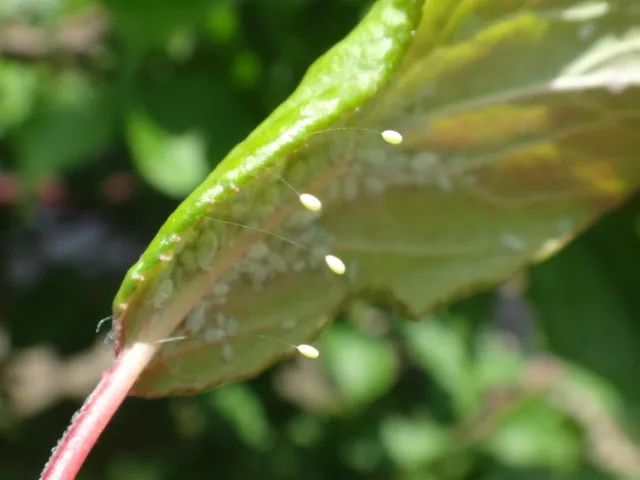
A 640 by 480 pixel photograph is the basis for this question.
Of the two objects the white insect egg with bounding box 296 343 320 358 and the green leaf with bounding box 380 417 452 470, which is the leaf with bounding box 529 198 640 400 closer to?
the white insect egg with bounding box 296 343 320 358

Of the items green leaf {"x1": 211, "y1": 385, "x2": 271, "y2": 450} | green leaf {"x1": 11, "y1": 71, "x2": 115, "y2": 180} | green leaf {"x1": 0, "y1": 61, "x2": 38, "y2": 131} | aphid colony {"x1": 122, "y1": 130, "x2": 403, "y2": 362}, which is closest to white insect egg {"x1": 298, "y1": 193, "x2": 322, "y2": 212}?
aphid colony {"x1": 122, "y1": 130, "x2": 403, "y2": 362}

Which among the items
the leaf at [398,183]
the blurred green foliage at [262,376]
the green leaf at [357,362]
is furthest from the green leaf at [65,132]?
the leaf at [398,183]

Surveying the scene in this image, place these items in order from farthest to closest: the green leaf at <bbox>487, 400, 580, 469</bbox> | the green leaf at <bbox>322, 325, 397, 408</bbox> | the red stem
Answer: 1. the green leaf at <bbox>487, 400, 580, 469</bbox>
2. the green leaf at <bbox>322, 325, 397, 408</bbox>
3. the red stem

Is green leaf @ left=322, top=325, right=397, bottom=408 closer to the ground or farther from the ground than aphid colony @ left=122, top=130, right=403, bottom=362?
farther from the ground

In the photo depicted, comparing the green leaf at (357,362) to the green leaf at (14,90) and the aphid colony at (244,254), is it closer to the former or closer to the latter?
the green leaf at (14,90)

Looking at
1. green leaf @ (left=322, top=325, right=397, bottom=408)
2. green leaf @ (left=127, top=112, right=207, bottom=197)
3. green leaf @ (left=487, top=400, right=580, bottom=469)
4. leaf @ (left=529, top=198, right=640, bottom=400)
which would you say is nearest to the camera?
leaf @ (left=529, top=198, right=640, bottom=400)

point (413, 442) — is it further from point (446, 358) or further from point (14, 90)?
point (14, 90)

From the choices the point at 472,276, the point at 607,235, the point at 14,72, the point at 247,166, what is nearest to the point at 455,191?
the point at 472,276

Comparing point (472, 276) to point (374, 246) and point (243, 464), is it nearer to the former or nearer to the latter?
point (374, 246)
